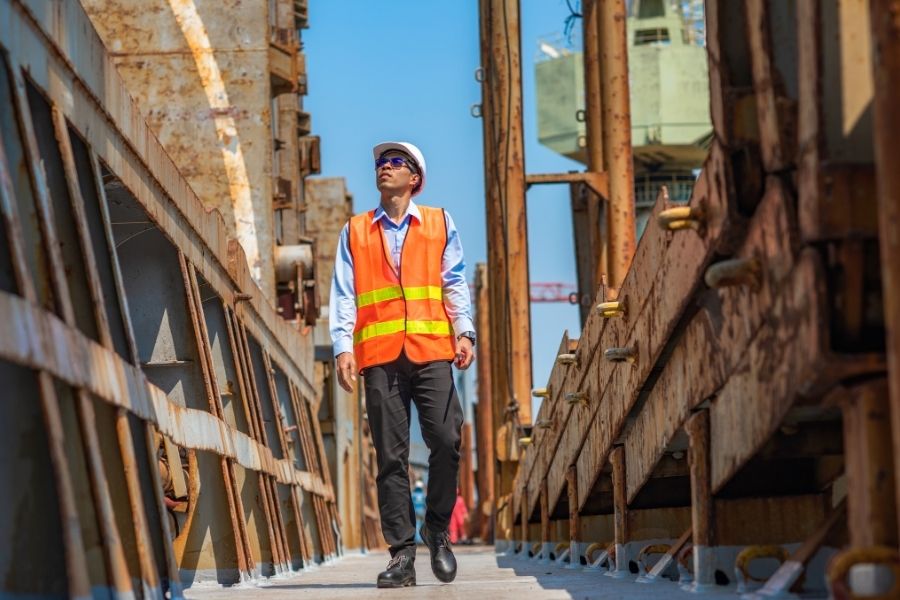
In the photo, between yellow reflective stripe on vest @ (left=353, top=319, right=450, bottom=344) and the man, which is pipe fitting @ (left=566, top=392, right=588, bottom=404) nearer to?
the man

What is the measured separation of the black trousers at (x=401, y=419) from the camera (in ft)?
25.5

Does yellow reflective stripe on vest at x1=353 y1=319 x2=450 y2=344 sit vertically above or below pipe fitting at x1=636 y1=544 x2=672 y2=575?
above

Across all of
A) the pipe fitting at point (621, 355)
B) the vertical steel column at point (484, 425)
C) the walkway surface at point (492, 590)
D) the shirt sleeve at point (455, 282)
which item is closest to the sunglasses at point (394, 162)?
the shirt sleeve at point (455, 282)

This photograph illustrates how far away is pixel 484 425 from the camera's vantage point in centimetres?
3406

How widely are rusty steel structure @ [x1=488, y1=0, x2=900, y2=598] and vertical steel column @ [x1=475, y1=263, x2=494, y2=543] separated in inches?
810

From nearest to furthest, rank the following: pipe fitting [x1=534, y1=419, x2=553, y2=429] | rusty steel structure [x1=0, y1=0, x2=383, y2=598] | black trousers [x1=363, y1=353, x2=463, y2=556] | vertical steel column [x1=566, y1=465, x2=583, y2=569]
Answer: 1. rusty steel structure [x1=0, y1=0, x2=383, y2=598]
2. black trousers [x1=363, y1=353, x2=463, y2=556]
3. vertical steel column [x1=566, y1=465, x2=583, y2=569]
4. pipe fitting [x1=534, y1=419, x2=553, y2=429]

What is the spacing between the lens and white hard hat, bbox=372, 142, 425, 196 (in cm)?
792

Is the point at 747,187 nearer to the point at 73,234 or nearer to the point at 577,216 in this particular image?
the point at 73,234

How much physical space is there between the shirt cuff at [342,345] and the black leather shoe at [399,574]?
38.4 inches

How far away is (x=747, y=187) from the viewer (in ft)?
15.8

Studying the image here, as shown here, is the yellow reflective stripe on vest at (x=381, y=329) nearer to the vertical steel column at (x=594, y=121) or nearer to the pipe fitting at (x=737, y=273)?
the pipe fitting at (x=737, y=273)

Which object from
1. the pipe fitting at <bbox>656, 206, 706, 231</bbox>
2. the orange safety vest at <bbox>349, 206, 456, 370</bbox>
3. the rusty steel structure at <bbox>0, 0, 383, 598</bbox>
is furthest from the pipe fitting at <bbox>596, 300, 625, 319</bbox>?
the pipe fitting at <bbox>656, 206, 706, 231</bbox>

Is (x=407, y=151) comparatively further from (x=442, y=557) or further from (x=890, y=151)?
(x=890, y=151)

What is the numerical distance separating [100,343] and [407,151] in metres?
2.88
